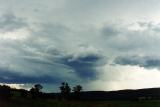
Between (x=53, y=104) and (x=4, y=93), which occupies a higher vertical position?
(x=4, y=93)

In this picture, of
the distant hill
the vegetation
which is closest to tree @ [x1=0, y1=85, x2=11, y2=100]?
the vegetation

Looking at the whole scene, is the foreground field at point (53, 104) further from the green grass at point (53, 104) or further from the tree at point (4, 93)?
the tree at point (4, 93)

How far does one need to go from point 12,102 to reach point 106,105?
34389 mm

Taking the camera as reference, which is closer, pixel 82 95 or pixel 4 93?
pixel 4 93

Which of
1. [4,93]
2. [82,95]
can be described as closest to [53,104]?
[4,93]

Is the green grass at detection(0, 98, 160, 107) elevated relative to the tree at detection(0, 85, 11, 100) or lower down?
lower down

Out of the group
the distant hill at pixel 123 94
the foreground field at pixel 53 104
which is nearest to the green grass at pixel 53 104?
the foreground field at pixel 53 104

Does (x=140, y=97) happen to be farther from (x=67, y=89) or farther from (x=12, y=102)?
(x=12, y=102)

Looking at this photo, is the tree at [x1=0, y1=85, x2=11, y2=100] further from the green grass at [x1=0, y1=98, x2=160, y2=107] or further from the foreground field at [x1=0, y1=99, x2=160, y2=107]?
the foreground field at [x1=0, y1=99, x2=160, y2=107]

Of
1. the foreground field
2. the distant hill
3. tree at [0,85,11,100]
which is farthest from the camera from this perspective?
the distant hill

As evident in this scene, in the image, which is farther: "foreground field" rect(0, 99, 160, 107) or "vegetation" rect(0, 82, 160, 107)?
"vegetation" rect(0, 82, 160, 107)

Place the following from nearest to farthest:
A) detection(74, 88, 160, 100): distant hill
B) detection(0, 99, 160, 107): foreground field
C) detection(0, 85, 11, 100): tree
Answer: detection(0, 99, 160, 107): foreground field → detection(0, 85, 11, 100): tree → detection(74, 88, 160, 100): distant hill

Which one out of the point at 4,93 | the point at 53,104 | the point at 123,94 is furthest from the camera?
the point at 123,94

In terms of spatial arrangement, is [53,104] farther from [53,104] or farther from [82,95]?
[82,95]
